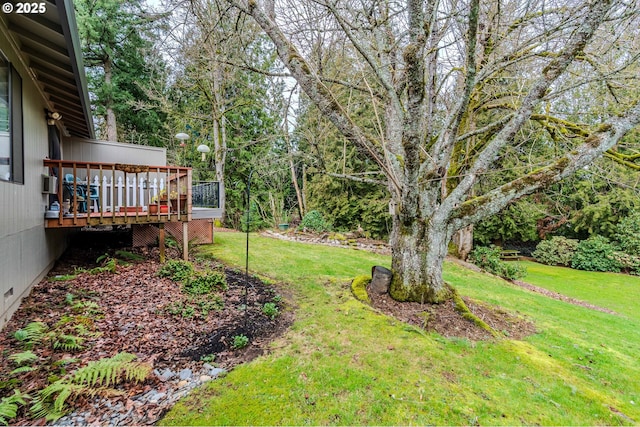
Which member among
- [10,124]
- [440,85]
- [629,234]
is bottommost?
[629,234]

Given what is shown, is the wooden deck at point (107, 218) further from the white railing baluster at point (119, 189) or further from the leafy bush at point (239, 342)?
the leafy bush at point (239, 342)

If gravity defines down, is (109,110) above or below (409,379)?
above

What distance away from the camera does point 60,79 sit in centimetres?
459

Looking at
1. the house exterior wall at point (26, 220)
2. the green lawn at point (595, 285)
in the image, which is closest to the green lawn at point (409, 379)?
the house exterior wall at point (26, 220)

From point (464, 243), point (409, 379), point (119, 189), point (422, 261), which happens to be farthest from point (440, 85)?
point (464, 243)

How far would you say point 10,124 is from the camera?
346cm

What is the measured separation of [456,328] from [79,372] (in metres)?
3.94

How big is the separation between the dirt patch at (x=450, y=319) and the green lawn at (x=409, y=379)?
0.20 meters

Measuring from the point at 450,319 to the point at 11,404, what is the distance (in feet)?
14.1

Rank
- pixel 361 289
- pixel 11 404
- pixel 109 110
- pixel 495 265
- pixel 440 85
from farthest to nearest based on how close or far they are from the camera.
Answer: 1. pixel 109 110
2. pixel 495 265
3. pixel 361 289
4. pixel 440 85
5. pixel 11 404

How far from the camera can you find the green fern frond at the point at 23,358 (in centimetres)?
245

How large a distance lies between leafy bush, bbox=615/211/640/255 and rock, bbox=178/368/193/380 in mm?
16704

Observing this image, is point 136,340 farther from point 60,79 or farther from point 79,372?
point 60,79

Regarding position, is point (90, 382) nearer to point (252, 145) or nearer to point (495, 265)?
point (495, 265)
